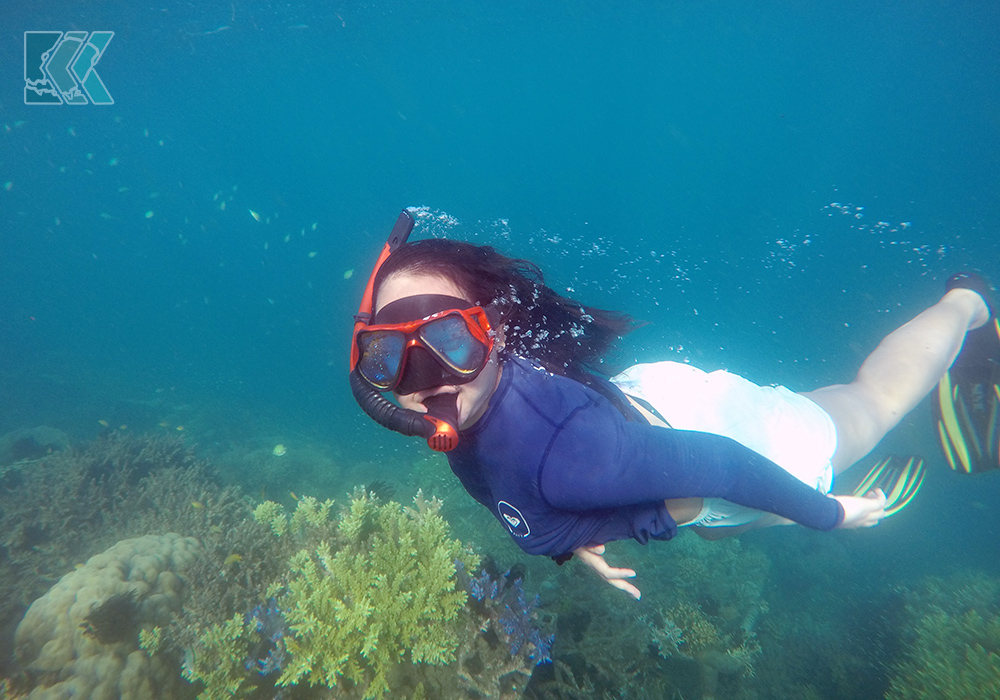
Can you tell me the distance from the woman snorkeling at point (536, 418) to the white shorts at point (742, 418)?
0.04 meters

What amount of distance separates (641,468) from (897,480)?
349 centimetres

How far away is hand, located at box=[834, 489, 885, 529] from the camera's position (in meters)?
2.48

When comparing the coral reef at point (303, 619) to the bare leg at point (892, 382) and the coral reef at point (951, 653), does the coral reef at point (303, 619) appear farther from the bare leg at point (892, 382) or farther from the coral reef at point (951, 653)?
the coral reef at point (951, 653)

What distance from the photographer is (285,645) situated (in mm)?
2799

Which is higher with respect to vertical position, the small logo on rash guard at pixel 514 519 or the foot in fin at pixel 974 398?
the foot in fin at pixel 974 398

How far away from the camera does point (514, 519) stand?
1.98 m

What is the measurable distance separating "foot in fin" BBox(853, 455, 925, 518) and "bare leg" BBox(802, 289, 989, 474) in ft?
1.02

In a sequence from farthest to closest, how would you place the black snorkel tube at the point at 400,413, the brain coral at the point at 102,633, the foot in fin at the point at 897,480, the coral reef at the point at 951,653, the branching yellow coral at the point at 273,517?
1. the coral reef at the point at 951,653
2. the branching yellow coral at the point at 273,517
3. the brain coral at the point at 102,633
4. the foot in fin at the point at 897,480
5. the black snorkel tube at the point at 400,413

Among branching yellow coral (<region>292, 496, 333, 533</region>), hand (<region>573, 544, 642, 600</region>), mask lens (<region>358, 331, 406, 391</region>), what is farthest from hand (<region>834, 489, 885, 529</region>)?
branching yellow coral (<region>292, 496, 333, 533</region>)

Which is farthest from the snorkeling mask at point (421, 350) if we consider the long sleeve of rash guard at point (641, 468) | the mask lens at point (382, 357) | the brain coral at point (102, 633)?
the brain coral at point (102, 633)

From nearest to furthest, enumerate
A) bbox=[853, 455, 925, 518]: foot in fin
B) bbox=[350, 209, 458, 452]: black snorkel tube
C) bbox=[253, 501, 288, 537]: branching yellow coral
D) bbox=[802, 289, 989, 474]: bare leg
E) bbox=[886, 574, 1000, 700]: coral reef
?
bbox=[350, 209, 458, 452]: black snorkel tube → bbox=[802, 289, 989, 474]: bare leg → bbox=[853, 455, 925, 518]: foot in fin → bbox=[253, 501, 288, 537]: branching yellow coral → bbox=[886, 574, 1000, 700]: coral reef

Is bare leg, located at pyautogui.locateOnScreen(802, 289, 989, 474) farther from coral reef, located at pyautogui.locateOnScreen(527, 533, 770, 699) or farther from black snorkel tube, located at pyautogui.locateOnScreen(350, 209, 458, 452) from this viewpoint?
black snorkel tube, located at pyautogui.locateOnScreen(350, 209, 458, 452)

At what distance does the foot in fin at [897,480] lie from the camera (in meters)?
3.37

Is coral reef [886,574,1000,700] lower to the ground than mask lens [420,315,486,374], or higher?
lower
